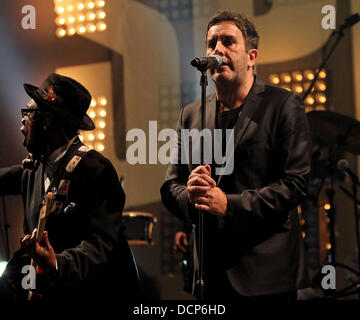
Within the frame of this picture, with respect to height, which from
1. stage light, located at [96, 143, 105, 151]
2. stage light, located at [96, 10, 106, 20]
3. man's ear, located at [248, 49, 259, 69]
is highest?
stage light, located at [96, 10, 106, 20]

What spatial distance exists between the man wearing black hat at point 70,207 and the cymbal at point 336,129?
2072 mm

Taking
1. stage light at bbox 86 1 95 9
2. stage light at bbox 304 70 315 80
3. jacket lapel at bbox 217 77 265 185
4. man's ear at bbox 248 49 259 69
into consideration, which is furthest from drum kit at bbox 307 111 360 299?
stage light at bbox 86 1 95 9

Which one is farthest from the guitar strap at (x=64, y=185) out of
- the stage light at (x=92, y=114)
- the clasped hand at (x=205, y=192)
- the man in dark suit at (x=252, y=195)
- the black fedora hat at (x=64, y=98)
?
the stage light at (x=92, y=114)

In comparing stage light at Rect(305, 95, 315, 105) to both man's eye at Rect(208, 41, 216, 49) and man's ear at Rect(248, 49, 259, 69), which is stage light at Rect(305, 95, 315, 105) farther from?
man's eye at Rect(208, 41, 216, 49)

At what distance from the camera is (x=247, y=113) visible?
2.43 m

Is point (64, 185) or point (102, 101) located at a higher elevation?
point (102, 101)

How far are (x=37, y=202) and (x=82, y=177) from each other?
0.86ft

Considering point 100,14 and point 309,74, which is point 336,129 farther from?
point 100,14

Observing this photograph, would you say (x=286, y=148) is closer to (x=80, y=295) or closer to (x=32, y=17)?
(x=80, y=295)

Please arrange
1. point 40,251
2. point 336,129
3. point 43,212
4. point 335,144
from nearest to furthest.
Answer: point 40,251 → point 43,212 → point 336,129 → point 335,144

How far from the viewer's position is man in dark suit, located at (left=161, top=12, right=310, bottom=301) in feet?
7.51

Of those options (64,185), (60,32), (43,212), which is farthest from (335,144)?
(43,212)

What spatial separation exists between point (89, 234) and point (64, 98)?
0.68 metres
